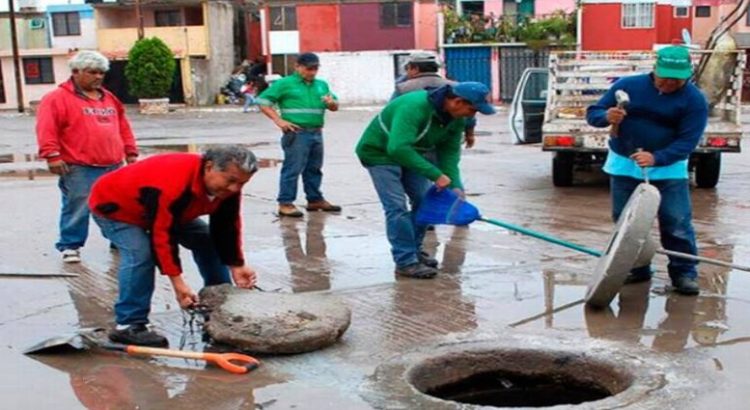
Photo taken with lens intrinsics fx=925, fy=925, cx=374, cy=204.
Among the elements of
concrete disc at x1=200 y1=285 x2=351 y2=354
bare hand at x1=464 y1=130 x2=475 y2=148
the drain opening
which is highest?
bare hand at x1=464 y1=130 x2=475 y2=148

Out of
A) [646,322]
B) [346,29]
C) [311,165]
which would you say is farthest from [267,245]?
[346,29]

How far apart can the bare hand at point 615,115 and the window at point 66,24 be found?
149ft

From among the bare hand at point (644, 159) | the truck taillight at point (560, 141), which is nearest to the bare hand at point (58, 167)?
the bare hand at point (644, 159)

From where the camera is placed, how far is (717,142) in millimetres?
10805

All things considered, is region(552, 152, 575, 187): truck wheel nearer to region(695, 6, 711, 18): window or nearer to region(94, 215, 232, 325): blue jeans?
region(94, 215, 232, 325): blue jeans

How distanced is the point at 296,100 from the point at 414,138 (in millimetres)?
2904

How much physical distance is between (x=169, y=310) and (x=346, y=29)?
38.1m

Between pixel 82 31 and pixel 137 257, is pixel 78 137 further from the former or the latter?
pixel 82 31

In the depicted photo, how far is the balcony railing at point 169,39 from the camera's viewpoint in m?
43.3

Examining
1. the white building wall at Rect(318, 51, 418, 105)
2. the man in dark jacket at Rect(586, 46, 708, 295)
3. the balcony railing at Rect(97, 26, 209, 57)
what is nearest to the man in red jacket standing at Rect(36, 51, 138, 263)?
the man in dark jacket at Rect(586, 46, 708, 295)

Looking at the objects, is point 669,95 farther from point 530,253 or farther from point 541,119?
point 541,119

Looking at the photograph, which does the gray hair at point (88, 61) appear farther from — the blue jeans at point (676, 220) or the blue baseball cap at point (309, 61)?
the blue jeans at point (676, 220)

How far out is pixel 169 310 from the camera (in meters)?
5.83

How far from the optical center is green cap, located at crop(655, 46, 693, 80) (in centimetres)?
557
